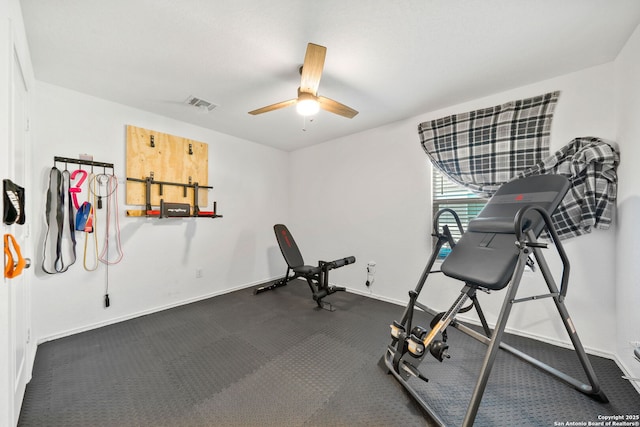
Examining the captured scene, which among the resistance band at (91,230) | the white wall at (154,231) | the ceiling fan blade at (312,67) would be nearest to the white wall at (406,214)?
the white wall at (154,231)

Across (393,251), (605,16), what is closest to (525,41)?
(605,16)

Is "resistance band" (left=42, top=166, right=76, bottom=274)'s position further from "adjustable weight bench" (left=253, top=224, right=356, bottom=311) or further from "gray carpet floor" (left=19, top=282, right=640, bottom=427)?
"adjustable weight bench" (left=253, top=224, right=356, bottom=311)

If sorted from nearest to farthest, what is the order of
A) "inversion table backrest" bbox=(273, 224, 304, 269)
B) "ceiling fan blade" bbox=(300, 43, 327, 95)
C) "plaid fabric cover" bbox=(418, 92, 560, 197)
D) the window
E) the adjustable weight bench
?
"ceiling fan blade" bbox=(300, 43, 327, 95), "plaid fabric cover" bbox=(418, 92, 560, 197), the window, the adjustable weight bench, "inversion table backrest" bbox=(273, 224, 304, 269)

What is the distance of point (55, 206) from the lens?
7.86ft

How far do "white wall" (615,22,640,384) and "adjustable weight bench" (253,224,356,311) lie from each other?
253 cm

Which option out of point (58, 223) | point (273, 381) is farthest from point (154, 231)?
point (273, 381)

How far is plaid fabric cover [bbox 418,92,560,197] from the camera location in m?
2.35

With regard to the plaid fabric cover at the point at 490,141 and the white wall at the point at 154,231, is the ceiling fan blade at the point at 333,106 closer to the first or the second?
the plaid fabric cover at the point at 490,141

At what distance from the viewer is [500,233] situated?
1656mm

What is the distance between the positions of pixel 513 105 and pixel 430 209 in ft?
4.41

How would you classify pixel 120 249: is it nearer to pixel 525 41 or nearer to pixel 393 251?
pixel 393 251

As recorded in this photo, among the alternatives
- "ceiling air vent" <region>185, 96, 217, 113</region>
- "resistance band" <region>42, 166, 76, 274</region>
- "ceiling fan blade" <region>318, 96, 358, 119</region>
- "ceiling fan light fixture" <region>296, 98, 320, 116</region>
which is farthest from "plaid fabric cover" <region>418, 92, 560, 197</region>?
"resistance band" <region>42, 166, 76, 274</region>

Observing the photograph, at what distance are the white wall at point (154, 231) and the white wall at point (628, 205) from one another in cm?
417

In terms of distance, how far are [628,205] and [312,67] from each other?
2.57m
